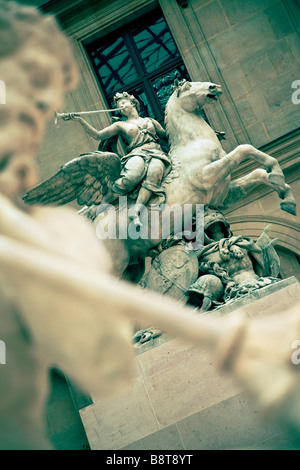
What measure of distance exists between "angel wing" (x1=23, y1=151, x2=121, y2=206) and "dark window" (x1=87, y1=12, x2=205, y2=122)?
5.59 metres

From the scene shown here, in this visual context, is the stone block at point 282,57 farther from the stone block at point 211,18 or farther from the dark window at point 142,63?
the dark window at point 142,63

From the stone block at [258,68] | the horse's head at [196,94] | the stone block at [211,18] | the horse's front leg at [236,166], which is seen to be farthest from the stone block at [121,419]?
the stone block at [211,18]

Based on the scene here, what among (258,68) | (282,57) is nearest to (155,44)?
(258,68)

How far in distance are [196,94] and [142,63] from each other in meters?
6.12

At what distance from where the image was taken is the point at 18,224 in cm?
126

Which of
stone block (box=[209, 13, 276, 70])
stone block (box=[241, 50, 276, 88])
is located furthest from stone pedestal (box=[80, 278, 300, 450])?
stone block (box=[209, 13, 276, 70])

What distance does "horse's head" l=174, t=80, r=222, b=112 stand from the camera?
4.98 meters

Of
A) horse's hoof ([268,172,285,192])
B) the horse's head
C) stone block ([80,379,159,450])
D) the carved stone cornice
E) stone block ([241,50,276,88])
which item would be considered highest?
the carved stone cornice

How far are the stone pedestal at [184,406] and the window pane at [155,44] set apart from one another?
26.4ft

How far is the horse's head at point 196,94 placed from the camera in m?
4.98

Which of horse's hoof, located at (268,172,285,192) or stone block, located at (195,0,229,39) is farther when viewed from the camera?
stone block, located at (195,0,229,39)

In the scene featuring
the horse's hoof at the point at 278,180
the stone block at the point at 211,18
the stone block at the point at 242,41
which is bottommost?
the horse's hoof at the point at 278,180

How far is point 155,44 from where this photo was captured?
10.9 m

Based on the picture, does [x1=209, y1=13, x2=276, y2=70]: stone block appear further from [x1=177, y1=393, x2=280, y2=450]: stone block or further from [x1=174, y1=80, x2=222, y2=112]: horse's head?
[x1=177, y1=393, x2=280, y2=450]: stone block
